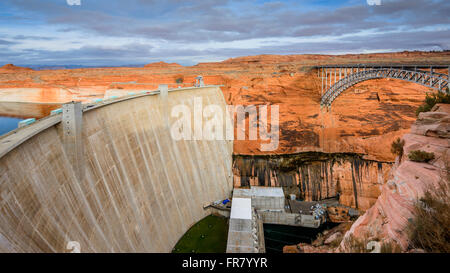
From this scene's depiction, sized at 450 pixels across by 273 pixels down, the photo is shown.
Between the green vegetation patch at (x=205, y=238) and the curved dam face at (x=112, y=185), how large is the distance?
56cm

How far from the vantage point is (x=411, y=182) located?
370 inches

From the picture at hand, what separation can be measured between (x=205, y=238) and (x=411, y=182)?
1258 cm

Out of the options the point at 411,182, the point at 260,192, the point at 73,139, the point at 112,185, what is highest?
the point at 73,139

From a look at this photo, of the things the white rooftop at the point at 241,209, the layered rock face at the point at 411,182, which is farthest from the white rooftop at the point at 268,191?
the layered rock face at the point at 411,182

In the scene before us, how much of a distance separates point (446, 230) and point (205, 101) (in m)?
19.5

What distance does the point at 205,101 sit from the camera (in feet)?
76.8

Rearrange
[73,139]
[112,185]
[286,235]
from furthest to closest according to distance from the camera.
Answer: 1. [286,235]
2. [112,185]
3. [73,139]

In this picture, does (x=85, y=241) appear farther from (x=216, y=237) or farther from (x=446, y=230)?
(x=446, y=230)

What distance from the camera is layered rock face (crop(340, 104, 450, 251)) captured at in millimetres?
8477

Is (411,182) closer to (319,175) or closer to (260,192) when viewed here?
(260,192)

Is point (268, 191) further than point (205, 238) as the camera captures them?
Yes

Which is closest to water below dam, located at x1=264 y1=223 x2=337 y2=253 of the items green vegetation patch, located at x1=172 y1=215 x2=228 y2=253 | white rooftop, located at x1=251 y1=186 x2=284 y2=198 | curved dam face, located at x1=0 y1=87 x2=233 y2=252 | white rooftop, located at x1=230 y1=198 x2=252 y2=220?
white rooftop, located at x1=251 y1=186 x2=284 y2=198

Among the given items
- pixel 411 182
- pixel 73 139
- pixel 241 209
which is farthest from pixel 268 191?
pixel 73 139

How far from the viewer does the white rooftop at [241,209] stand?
17409 mm
